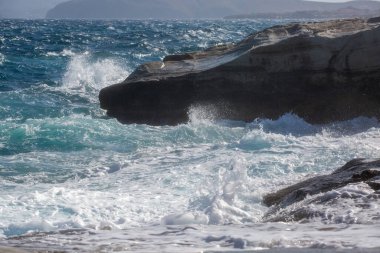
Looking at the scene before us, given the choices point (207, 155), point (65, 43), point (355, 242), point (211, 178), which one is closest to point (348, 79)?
point (207, 155)

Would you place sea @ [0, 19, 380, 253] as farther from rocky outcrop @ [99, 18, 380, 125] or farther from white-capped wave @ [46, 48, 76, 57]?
white-capped wave @ [46, 48, 76, 57]

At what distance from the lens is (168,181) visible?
906cm

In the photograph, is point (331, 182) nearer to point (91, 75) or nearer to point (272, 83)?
point (272, 83)

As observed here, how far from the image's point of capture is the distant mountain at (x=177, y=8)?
166 m

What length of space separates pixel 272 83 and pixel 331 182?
614cm

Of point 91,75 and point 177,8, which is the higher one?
point 177,8

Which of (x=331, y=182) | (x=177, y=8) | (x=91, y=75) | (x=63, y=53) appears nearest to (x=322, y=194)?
(x=331, y=182)

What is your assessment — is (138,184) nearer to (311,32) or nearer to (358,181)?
(358,181)

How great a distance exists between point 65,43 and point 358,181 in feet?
97.7

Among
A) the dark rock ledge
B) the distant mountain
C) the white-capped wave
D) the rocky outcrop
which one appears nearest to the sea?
the dark rock ledge

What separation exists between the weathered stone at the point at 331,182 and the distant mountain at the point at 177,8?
155 m

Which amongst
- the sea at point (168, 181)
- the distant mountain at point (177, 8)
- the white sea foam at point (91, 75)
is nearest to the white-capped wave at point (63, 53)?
the white sea foam at point (91, 75)

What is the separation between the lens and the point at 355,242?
5.09 meters

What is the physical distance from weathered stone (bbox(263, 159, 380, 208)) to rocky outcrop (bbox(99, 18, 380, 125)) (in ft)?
17.1
